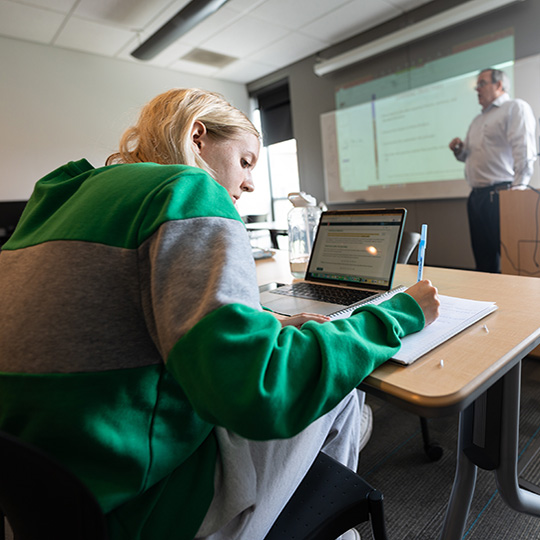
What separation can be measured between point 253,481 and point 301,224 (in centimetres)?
117

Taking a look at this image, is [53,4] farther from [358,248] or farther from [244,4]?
[358,248]

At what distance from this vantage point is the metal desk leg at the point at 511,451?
874 mm

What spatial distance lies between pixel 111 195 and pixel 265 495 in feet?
1.67

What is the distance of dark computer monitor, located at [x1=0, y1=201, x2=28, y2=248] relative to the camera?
3.89 metres

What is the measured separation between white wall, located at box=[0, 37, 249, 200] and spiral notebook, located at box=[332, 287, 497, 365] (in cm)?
391

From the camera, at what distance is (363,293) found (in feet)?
3.43

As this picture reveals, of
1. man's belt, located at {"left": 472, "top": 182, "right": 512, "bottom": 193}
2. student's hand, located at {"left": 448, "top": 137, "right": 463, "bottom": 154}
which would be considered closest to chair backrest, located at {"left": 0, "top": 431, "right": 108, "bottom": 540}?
man's belt, located at {"left": 472, "top": 182, "right": 512, "bottom": 193}

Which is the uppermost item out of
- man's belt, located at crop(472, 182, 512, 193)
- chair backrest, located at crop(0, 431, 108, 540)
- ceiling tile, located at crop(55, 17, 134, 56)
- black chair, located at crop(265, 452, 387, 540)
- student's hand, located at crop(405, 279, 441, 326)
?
ceiling tile, located at crop(55, 17, 134, 56)

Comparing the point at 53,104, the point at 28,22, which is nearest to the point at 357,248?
the point at 28,22

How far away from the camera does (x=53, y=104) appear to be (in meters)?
4.47

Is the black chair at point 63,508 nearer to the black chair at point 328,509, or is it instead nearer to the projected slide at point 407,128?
the black chair at point 328,509

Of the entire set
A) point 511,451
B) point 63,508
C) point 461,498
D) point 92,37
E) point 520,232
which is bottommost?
point 461,498

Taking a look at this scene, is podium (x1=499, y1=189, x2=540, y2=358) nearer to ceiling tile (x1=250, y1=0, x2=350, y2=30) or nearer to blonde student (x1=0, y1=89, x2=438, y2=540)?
ceiling tile (x1=250, y1=0, x2=350, y2=30)

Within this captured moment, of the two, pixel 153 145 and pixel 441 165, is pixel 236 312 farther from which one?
pixel 441 165
